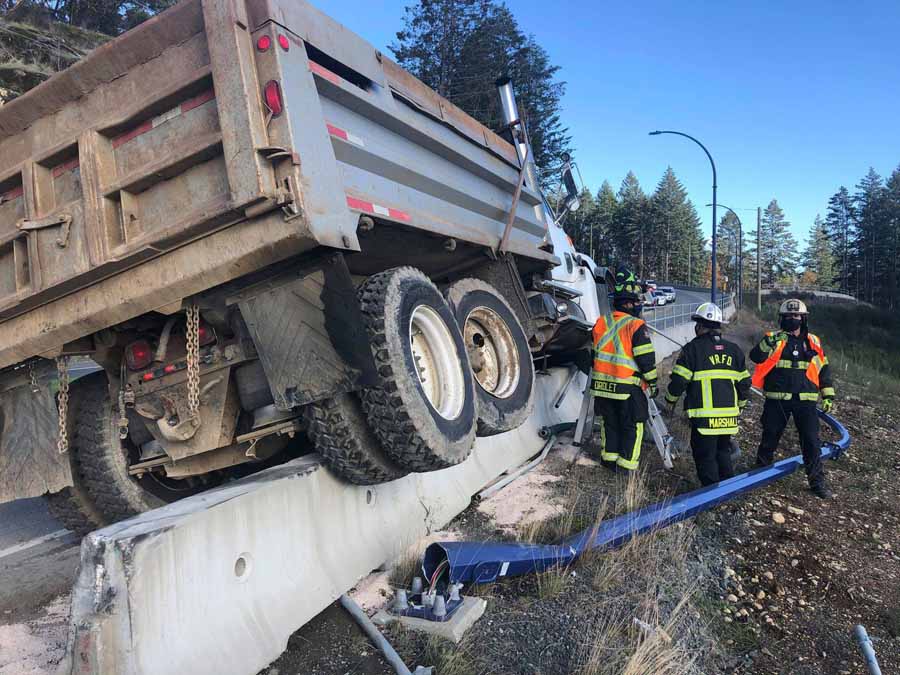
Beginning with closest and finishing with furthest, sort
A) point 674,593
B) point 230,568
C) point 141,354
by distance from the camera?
point 230,568 → point 141,354 → point 674,593

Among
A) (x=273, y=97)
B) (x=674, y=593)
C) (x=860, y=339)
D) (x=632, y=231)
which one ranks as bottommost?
(x=860, y=339)

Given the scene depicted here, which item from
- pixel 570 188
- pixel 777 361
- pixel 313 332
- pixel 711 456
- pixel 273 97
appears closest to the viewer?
pixel 273 97

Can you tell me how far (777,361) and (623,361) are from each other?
1.59 metres

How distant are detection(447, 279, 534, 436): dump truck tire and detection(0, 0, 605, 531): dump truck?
0.52 m

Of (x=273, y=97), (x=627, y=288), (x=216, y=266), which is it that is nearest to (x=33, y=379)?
(x=216, y=266)

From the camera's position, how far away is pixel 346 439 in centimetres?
297

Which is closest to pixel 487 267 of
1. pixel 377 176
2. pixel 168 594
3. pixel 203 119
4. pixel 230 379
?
pixel 377 176

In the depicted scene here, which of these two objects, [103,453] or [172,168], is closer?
[172,168]

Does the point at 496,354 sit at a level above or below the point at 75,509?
above

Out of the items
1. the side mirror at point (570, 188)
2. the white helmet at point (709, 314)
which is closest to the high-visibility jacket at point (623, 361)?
the white helmet at point (709, 314)

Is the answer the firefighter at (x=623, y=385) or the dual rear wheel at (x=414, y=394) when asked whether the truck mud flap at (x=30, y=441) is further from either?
the firefighter at (x=623, y=385)

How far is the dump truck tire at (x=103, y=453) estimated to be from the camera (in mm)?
3482

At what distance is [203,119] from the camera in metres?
2.61

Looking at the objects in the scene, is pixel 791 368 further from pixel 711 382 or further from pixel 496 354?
pixel 496 354
